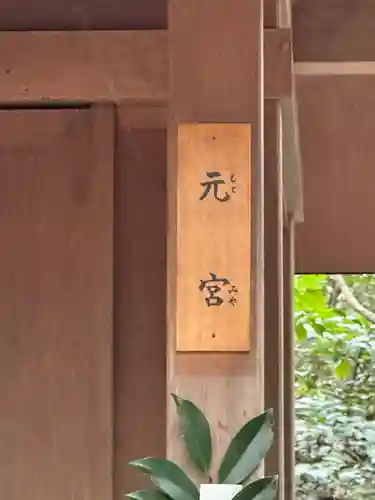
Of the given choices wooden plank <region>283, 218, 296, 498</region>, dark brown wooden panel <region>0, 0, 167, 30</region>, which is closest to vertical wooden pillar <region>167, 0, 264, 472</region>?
dark brown wooden panel <region>0, 0, 167, 30</region>

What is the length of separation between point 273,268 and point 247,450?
916 mm

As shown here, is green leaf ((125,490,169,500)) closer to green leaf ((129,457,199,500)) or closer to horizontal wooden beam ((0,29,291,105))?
green leaf ((129,457,199,500))

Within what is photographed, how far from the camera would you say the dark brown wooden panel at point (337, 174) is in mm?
3893

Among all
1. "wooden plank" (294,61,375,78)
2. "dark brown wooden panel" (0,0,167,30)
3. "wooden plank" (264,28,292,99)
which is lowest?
"wooden plank" (264,28,292,99)

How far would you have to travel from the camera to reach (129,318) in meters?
2.08

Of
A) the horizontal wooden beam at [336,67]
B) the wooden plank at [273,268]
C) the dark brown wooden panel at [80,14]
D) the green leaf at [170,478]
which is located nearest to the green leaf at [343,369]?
the horizontal wooden beam at [336,67]

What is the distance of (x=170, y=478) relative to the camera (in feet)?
4.78

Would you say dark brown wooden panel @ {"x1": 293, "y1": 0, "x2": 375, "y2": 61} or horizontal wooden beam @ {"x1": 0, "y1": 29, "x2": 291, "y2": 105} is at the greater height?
dark brown wooden panel @ {"x1": 293, "y1": 0, "x2": 375, "y2": 61}

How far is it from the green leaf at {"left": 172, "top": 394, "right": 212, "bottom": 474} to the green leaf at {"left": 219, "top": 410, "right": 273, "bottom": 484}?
1.3 inches

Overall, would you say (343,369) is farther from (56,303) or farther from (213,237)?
(213,237)

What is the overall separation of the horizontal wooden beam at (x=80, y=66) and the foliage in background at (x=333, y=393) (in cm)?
398

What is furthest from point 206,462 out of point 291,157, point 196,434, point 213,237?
point 291,157

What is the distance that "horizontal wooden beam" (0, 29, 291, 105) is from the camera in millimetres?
2014

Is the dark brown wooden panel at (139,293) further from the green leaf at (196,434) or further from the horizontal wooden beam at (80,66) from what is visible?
the green leaf at (196,434)
